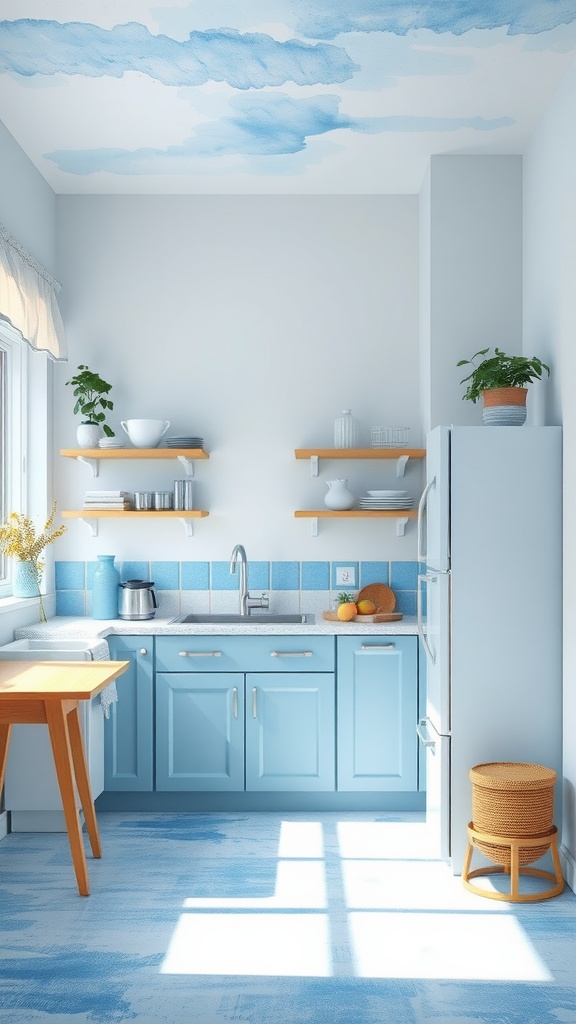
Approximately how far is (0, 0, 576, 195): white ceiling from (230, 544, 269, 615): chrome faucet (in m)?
1.83

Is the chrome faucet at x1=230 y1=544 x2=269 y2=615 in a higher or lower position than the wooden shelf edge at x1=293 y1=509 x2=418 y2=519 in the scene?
lower

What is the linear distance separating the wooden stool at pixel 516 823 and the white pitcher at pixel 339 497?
5.02 feet

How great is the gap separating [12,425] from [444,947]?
297 centimetres

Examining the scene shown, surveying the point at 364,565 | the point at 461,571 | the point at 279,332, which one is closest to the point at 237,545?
the point at 364,565

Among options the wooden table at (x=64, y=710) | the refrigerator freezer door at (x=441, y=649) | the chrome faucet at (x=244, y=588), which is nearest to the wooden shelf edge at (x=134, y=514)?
the chrome faucet at (x=244, y=588)

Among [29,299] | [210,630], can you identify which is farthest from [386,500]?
[29,299]

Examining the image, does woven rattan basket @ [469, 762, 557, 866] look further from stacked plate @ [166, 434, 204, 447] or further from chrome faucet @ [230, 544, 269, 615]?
stacked plate @ [166, 434, 204, 447]

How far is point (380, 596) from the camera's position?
4.41 m

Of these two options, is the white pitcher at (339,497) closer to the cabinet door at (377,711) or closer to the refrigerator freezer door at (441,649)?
the cabinet door at (377,711)

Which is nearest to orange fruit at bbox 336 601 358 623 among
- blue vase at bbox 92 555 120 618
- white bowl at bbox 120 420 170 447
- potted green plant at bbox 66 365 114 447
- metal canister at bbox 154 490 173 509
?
metal canister at bbox 154 490 173 509

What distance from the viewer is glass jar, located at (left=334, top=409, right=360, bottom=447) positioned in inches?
172

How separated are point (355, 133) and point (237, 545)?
1965 millimetres

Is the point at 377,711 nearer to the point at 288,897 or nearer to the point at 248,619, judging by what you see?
the point at 248,619

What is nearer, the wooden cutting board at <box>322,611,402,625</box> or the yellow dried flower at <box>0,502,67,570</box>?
the yellow dried flower at <box>0,502,67,570</box>
